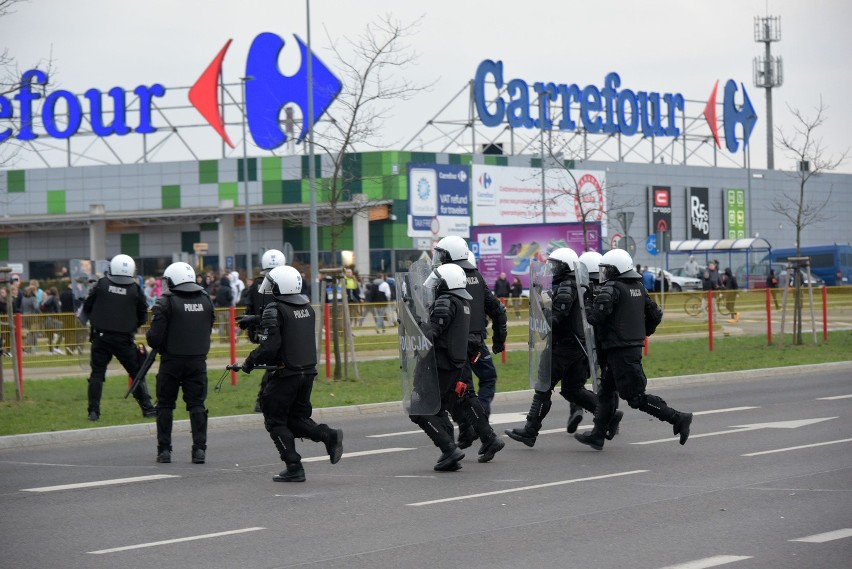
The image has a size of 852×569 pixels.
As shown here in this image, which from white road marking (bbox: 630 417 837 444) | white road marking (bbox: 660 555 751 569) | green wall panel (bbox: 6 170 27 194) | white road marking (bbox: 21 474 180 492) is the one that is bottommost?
white road marking (bbox: 630 417 837 444)

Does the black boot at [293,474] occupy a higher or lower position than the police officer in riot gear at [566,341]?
lower

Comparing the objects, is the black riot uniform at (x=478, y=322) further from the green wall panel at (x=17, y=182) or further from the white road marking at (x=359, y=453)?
the green wall panel at (x=17, y=182)

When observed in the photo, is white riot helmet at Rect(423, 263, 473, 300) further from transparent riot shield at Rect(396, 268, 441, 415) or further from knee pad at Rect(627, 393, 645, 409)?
knee pad at Rect(627, 393, 645, 409)

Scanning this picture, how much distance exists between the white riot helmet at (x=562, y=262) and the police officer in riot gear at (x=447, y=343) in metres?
1.65

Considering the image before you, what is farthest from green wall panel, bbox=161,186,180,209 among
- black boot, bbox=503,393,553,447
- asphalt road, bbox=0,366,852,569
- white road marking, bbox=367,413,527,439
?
black boot, bbox=503,393,553,447

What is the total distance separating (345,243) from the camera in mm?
59406

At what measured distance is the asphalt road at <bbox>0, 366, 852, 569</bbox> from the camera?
7.24 meters

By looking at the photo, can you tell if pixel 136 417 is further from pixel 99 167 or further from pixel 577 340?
pixel 99 167

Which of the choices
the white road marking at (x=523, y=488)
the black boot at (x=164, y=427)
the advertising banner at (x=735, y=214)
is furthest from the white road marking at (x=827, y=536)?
the advertising banner at (x=735, y=214)

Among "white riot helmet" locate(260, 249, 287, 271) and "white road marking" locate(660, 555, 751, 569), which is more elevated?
"white riot helmet" locate(260, 249, 287, 271)

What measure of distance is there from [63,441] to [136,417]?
158 cm

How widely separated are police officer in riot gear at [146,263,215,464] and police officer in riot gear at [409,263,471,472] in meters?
2.14

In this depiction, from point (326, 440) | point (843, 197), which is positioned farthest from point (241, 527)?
point (843, 197)

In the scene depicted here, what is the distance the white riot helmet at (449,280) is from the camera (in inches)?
428
